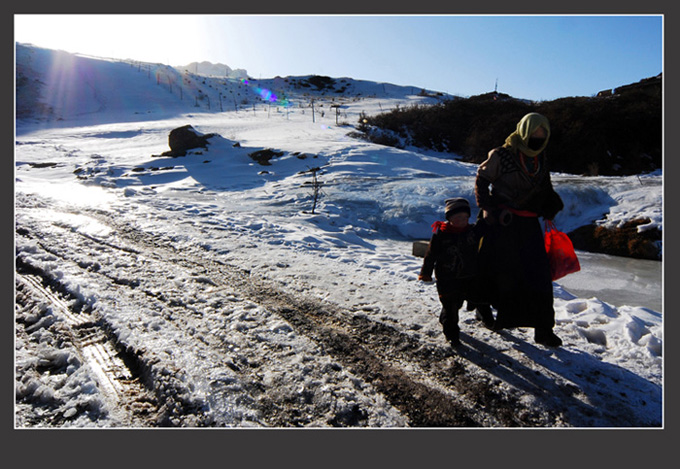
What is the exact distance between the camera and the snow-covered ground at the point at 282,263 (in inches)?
102

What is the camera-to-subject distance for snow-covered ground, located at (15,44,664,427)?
8.47ft

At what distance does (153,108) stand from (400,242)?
29.4 m

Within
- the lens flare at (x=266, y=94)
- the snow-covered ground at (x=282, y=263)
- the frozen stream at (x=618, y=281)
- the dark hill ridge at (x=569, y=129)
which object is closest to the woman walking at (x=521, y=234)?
the snow-covered ground at (x=282, y=263)

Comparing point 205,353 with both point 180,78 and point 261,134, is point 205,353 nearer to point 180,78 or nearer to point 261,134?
point 261,134

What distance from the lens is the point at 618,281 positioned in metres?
5.78

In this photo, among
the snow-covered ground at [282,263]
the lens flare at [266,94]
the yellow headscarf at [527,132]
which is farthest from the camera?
the lens flare at [266,94]

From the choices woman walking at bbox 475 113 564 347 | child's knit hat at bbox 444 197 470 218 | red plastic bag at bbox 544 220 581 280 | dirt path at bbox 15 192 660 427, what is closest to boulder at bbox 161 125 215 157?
dirt path at bbox 15 192 660 427

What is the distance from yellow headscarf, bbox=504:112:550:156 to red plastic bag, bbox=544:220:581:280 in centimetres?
62

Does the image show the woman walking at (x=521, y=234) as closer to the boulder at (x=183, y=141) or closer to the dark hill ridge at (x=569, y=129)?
the dark hill ridge at (x=569, y=129)

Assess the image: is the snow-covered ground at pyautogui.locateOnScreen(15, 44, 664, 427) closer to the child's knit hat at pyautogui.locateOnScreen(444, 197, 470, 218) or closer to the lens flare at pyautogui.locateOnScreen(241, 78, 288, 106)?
the child's knit hat at pyautogui.locateOnScreen(444, 197, 470, 218)

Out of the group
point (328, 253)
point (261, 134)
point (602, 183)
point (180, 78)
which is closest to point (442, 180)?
point (602, 183)

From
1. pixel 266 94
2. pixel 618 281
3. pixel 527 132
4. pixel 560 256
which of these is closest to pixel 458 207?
pixel 527 132

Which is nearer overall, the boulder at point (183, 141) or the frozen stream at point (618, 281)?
the frozen stream at point (618, 281)

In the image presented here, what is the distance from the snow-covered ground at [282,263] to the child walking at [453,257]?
39cm
